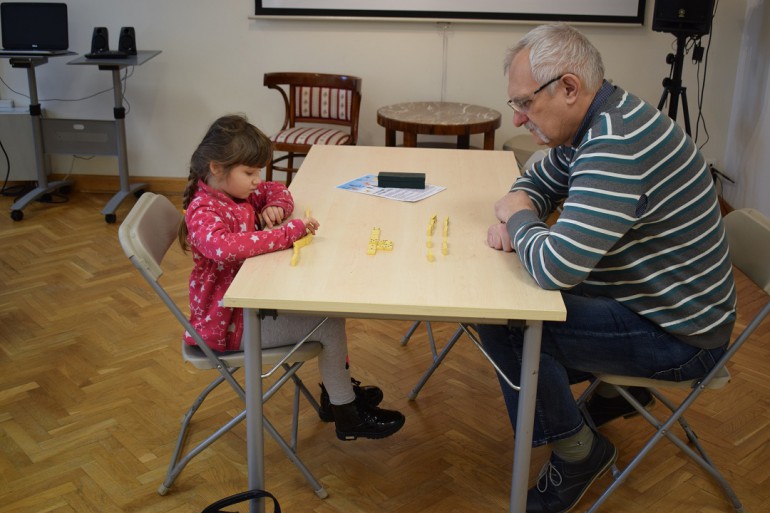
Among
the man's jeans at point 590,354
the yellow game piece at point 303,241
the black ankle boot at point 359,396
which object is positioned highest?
the yellow game piece at point 303,241

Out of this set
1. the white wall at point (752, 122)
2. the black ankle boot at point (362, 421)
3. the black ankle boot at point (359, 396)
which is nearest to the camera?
the black ankle boot at point (362, 421)

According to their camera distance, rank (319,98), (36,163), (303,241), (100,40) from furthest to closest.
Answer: (36,163), (319,98), (100,40), (303,241)

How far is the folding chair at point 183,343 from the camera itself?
6.73ft

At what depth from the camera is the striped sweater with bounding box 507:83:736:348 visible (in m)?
1.87

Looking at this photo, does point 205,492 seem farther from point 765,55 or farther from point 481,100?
point 765,55

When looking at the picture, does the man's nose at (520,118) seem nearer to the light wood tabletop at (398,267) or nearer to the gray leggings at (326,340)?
the light wood tabletop at (398,267)

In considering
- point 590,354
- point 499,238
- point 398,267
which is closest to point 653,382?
point 590,354

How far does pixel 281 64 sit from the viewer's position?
5078 millimetres

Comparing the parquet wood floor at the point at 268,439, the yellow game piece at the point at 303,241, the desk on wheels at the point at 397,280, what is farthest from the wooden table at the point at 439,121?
the yellow game piece at the point at 303,241

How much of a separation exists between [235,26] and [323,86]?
0.70m

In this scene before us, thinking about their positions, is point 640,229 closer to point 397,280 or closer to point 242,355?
point 397,280

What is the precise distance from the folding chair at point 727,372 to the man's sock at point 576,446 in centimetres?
13

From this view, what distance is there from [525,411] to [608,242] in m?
0.44

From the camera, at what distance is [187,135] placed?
5270 mm
